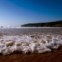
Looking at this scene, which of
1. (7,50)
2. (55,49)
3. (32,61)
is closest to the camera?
(32,61)

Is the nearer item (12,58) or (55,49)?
(12,58)

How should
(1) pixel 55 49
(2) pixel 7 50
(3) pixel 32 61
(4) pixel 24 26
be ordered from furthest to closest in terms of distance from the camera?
(4) pixel 24 26, (1) pixel 55 49, (2) pixel 7 50, (3) pixel 32 61

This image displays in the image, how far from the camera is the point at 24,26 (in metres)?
4.10

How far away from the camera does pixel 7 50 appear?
1.33 m

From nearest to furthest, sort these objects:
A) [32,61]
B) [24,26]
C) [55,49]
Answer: [32,61]
[55,49]
[24,26]

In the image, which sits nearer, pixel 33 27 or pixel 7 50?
pixel 7 50

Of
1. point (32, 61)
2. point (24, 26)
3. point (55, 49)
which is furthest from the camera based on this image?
point (24, 26)

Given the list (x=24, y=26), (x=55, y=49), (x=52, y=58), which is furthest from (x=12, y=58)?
(x=24, y=26)

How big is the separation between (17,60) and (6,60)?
10cm

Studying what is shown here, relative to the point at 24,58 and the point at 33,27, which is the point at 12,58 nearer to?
the point at 24,58

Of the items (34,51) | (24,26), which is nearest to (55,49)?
(34,51)

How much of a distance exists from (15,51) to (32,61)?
0.29m

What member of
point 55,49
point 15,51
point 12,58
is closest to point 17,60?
point 12,58

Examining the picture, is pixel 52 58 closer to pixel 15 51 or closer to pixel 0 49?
pixel 15 51
